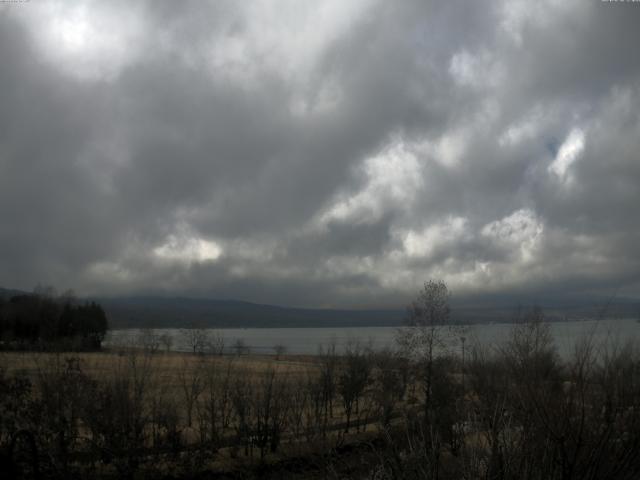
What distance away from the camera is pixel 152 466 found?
2138 cm

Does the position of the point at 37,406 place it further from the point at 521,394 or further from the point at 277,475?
the point at 521,394

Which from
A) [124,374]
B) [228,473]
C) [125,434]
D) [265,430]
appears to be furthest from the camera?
[265,430]

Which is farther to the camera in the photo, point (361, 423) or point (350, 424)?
point (361, 423)

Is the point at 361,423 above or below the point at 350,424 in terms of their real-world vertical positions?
below

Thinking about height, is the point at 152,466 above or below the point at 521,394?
below

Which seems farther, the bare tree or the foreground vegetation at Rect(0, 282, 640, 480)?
the bare tree

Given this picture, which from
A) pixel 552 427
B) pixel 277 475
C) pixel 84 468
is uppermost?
pixel 552 427

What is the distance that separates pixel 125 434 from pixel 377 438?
15.0 meters

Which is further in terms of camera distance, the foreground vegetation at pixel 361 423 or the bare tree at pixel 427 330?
the bare tree at pixel 427 330

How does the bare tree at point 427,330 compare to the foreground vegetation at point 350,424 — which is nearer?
the foreground vegetation at point 350,424

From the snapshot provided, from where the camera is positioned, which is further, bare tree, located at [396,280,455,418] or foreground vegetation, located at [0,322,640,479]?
bare tree, located at [396,280,455,418]

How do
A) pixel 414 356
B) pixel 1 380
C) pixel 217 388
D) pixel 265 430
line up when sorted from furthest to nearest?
1. pixel 414 356
2. pixel 217 388
3. pixel 265 430
4. pixel 1 380

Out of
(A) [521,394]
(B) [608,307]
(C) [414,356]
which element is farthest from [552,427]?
(C) [414,356]

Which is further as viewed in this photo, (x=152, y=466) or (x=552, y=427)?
(x=152, y=466)
